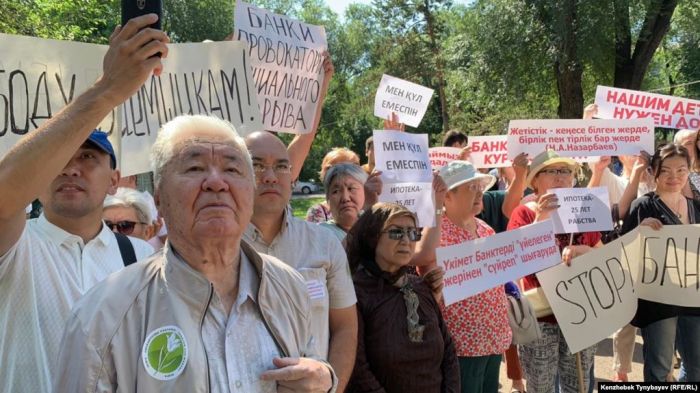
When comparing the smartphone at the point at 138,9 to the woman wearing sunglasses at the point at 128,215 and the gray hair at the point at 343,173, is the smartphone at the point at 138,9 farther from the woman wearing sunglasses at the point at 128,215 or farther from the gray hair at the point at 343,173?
the gray hair at the point at 343,173

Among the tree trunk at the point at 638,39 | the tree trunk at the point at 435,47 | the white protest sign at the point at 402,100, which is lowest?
the white protest sign at the point at 402,100

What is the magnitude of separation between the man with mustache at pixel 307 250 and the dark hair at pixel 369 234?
2.06 ft

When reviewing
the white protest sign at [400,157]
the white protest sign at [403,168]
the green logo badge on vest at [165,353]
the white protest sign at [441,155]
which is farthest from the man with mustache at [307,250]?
the white protest sign at [441,155]

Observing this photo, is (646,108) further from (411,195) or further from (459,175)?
(411,195)

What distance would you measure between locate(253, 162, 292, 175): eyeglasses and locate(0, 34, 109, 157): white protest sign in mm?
884

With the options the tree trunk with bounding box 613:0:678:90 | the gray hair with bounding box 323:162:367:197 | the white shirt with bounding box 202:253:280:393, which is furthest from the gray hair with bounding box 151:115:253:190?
the tree trunk with bounding box 613:0:678:90

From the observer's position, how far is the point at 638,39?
16.4 meters

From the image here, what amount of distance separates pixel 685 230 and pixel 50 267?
4.36m

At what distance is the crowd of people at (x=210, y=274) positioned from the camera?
58.9 inches

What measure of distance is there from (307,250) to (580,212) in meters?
2.59

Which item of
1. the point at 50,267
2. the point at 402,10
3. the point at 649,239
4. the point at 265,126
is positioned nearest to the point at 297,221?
the point at 50,267

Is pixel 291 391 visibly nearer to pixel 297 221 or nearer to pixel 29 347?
pixel 29 347

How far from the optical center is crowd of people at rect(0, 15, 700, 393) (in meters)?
1.50

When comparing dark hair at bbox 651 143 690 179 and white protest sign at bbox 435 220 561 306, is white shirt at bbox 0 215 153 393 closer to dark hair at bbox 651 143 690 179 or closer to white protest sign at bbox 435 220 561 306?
white protest sign at bbox 435 220 561 306
